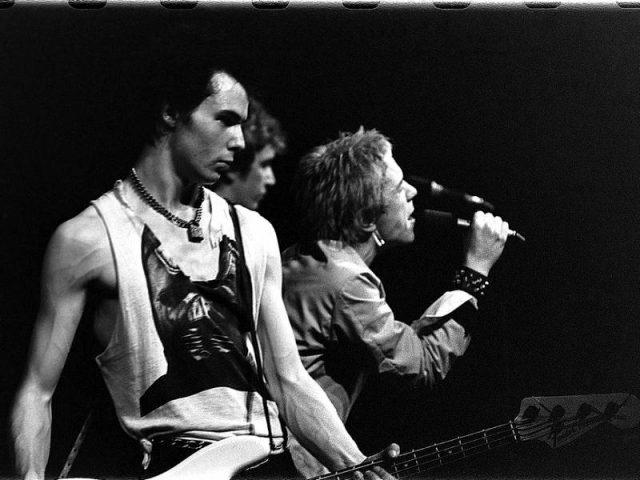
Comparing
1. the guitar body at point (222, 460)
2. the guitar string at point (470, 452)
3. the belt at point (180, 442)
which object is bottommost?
the guitar string at point (470, 452)

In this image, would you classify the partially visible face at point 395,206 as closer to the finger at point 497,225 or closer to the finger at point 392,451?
the finger at point 497,225

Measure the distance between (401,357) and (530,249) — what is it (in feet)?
2.26

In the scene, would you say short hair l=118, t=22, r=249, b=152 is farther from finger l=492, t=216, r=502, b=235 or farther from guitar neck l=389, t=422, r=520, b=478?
guitar neck l=389, t=422, r=520, b=478

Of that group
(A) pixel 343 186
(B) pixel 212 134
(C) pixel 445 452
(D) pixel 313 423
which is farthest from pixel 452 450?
(B) pixel 212 134

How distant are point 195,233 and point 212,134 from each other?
0.38 metres

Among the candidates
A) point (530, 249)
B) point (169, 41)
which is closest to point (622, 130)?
point (530, 249)

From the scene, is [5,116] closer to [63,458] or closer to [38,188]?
[38,188]

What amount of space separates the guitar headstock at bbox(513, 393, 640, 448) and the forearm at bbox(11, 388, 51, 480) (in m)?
1.77

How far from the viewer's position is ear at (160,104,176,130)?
372 centimetres

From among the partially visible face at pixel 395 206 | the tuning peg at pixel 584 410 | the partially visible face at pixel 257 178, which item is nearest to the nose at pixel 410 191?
the partially visible face at pixel 395 206

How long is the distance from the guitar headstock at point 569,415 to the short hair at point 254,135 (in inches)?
56.0

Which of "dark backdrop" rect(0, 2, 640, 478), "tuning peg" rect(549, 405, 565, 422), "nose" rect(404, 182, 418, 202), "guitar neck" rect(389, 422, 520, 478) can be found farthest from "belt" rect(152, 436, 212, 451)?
"tuning peg" rect(549, 405, 565, 422)

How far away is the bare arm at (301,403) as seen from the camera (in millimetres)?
3719

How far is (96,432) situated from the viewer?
363 cm
